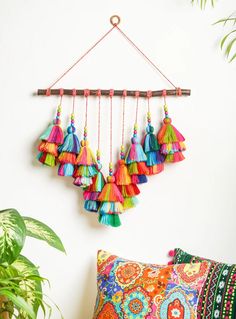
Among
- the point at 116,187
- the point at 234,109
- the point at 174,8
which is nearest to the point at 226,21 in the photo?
the point at 174,8

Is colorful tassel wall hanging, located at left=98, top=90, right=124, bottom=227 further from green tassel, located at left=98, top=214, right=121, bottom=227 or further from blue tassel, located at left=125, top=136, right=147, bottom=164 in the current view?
blue tassel, located at left=125, top=136, right=147, bottom=164

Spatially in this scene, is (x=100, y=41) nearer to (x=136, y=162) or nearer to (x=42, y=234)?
(x=136, y=162)

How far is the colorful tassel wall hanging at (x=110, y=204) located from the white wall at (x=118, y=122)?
0.30ft

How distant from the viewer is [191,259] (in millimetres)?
1622

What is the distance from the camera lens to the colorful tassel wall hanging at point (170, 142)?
168cm

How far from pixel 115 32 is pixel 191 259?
0.91m

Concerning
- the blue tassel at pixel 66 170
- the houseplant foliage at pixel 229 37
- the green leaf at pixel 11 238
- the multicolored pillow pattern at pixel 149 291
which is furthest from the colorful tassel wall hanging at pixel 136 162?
the green leaf at pixel 11 238

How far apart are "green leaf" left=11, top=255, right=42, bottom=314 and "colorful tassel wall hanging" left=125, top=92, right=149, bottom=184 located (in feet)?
1.74

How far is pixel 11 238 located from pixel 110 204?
24.9 inches

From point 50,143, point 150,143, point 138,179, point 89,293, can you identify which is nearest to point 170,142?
point 150,143

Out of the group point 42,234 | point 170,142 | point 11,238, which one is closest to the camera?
point 11,238

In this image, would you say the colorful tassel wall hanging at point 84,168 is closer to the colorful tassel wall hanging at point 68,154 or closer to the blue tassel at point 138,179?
the colorful tassel wall hanging at point 68,154

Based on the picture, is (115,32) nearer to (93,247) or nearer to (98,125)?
(98,125)

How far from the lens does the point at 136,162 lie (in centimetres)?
170
